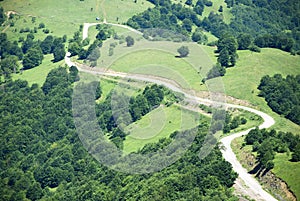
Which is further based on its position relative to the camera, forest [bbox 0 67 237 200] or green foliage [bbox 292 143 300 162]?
green foliage [bbox 292 143 300 162]

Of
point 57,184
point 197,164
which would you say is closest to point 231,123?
point 197,164

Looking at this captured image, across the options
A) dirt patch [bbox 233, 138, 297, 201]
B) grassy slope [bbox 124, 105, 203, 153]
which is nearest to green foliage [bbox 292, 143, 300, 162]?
dirt patch [bbox 233, 138, 297, 201]

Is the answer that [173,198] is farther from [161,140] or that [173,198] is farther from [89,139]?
[89,139]

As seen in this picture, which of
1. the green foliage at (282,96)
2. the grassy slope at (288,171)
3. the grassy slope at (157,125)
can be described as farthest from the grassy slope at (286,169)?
the green foliage at (282,96)

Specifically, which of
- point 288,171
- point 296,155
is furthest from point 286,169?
point 296,155

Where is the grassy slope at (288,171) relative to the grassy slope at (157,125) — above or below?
above

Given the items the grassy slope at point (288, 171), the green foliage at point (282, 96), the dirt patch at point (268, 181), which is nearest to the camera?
the dirt patch at point (268, 181)

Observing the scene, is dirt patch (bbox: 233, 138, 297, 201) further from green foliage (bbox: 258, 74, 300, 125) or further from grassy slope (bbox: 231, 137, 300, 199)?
green foliage (bbox: 258, 74, 300, 125)

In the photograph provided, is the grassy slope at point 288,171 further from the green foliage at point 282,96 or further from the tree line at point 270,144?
the green foliage at point 282,96
